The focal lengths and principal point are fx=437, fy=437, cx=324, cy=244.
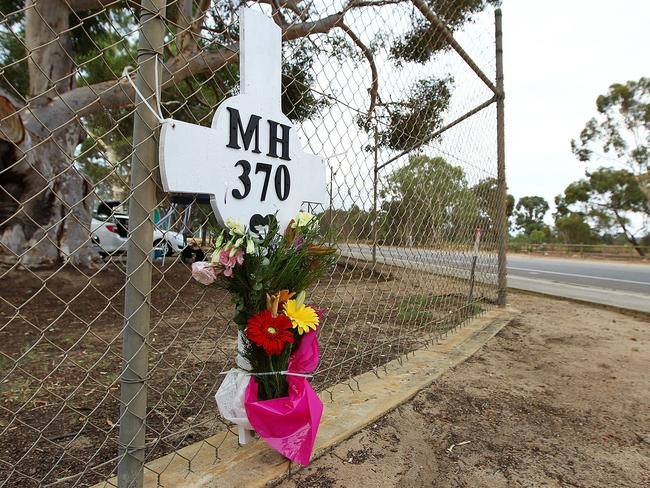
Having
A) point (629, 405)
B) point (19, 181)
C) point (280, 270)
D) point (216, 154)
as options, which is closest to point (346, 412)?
point (280, 270)

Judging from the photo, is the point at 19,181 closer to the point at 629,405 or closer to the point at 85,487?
the point at 85,487

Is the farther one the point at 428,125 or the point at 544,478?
the point at 428,125

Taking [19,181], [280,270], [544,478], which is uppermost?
[19,181]

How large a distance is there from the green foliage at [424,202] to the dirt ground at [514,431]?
1.00 meters

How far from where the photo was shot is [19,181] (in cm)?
579

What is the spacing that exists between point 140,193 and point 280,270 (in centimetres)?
47

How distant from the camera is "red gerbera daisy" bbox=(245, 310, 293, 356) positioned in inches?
53.9

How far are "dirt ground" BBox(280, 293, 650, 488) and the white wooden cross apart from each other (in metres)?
0.99

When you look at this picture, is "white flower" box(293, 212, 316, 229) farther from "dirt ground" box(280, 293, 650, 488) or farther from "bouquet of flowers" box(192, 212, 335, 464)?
"dirt ground" box(280, 293, 650, 488)

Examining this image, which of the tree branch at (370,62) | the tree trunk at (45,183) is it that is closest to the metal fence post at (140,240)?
the tree branch at (370,62)

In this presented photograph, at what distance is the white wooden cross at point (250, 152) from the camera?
1171 millimetres

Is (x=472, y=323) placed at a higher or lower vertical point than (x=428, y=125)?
lower

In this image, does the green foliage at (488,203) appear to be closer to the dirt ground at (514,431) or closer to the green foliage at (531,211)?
the dirt ground at (514,431)

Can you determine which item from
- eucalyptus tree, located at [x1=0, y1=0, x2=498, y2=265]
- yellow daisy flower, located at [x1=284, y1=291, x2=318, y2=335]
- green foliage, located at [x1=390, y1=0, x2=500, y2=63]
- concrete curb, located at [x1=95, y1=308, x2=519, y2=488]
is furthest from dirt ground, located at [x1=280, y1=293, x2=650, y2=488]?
green foliage, located at [x1=390, y1=0, x2=500, y2=63]
